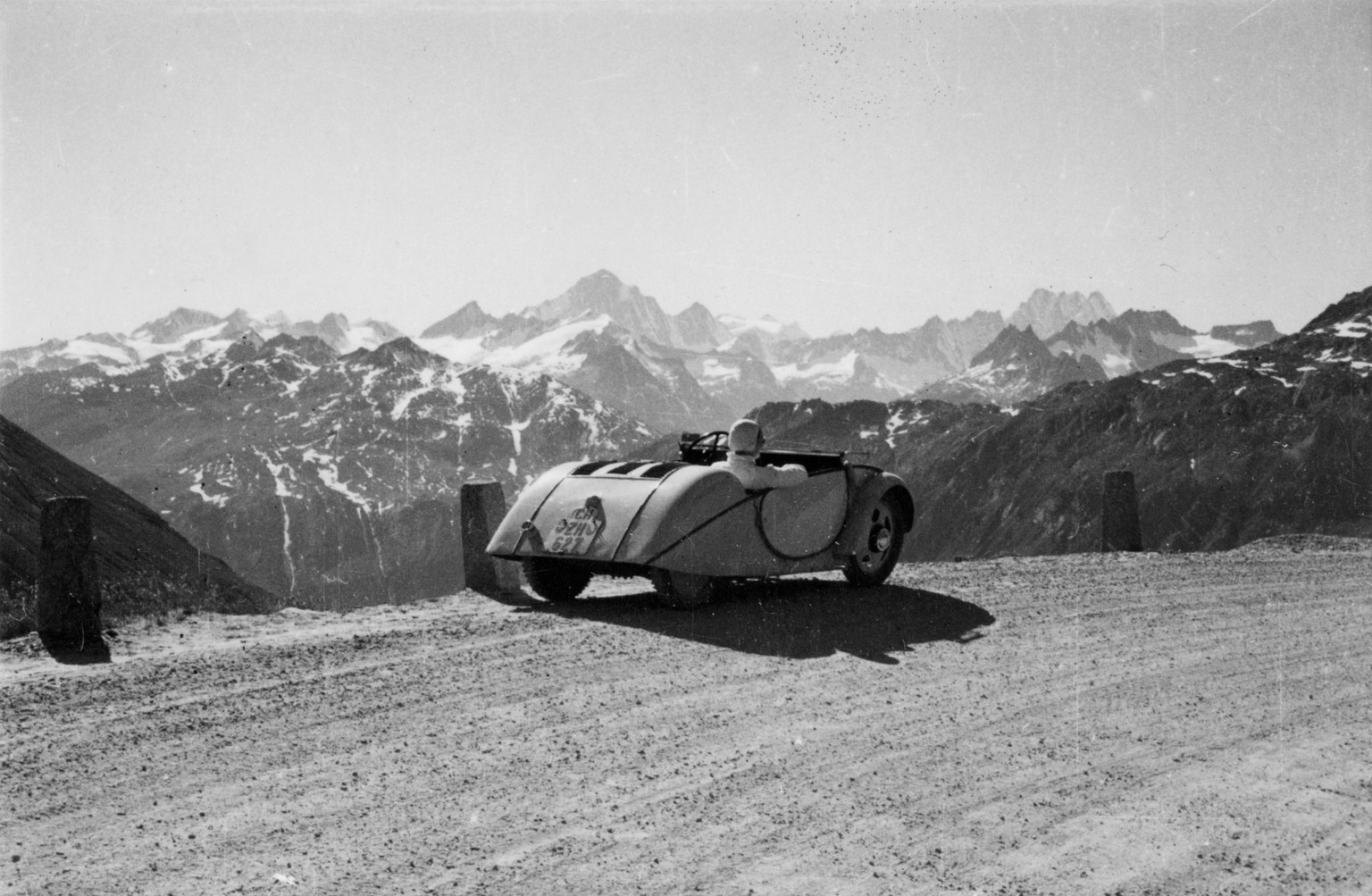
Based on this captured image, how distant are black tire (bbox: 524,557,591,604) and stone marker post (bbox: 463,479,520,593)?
56 cm

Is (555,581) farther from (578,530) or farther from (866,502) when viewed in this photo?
(866,502)

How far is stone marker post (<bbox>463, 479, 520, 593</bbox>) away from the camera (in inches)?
478

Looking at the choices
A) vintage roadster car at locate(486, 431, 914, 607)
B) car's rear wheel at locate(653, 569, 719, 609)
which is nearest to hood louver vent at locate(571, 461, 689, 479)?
vintage roadster car at locate(486, 431, 914, 607)

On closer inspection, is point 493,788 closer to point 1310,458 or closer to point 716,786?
point 716,786

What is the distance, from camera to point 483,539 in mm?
12555

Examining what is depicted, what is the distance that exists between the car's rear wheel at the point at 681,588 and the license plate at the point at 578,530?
701 mm

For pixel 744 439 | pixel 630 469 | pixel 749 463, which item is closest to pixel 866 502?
pixel 749 463

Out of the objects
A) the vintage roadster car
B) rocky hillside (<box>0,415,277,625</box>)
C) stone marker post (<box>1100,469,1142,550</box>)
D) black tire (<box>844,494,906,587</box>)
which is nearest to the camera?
the vintage roadster car

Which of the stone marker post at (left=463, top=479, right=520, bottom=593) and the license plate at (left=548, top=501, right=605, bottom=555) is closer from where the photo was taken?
the license plate at (left=548, top=501, right=605, bottom=555)

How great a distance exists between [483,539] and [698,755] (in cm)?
678


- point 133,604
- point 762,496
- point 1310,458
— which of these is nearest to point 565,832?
point 762,496

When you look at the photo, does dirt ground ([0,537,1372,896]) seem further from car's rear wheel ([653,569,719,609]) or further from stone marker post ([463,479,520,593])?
stone marker post ([463,479,520,593])

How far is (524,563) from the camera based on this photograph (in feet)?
37.0

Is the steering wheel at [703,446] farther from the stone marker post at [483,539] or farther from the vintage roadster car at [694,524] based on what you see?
the stone marker post at [483,539]
